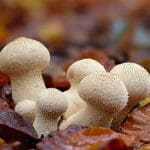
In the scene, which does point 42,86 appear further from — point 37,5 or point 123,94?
point 37,5

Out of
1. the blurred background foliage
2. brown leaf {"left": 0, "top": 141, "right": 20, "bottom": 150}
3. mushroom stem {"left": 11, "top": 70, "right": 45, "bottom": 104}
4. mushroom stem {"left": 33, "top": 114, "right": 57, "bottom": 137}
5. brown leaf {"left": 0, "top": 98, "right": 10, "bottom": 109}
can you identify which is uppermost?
mushroom stem {"left": 11, "top": 70, "right": 45, "bottom": 104}

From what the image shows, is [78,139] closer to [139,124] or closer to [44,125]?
[44,125]

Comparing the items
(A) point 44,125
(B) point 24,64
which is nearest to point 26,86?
(B) point 24,64

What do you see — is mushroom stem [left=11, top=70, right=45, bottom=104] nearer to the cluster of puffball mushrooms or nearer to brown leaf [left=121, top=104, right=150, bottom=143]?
the cluster of puffball mushrooms

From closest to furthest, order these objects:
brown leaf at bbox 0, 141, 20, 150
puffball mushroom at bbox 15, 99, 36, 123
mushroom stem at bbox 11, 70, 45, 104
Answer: brown leaf at bbox 0, 141, 20, 150, puffball mushroom at bbox 15, 99, 36, 123, mushroom stem at bbox 11, 70, 45, 104

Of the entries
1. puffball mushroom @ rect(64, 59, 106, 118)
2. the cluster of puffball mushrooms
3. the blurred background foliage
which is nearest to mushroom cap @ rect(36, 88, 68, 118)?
the cluster of puffball mushrooms

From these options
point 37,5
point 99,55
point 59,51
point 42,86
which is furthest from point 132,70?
point 37,5

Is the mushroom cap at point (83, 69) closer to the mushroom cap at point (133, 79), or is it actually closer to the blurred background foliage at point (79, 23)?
the mushroom cap at point (133, 79)
